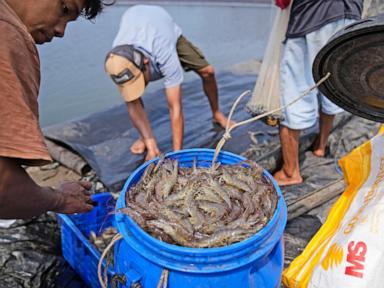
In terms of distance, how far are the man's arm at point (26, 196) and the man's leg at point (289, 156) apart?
77.7 inches

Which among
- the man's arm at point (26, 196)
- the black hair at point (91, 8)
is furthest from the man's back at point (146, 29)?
the man's arm at point (26, 196)

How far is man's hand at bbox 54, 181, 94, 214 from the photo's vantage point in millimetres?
1599

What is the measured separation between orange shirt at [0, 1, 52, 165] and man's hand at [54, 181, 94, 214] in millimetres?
415

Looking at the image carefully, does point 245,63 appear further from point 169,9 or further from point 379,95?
point 169,9

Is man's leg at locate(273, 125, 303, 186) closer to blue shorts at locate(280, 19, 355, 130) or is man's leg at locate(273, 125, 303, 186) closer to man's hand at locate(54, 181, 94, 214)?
blue shorts at locate(280, 19, 355, 130)

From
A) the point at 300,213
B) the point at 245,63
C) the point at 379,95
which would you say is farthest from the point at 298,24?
the point at 245,63

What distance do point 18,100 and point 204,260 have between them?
32.9 inches

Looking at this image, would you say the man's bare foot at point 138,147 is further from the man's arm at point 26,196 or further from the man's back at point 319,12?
the man's arm at point 26,196

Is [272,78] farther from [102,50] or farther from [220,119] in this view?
[102,50]

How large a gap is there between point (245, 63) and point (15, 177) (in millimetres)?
5410

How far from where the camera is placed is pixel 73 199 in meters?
1.68

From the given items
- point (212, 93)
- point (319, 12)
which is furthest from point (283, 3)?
point (212, 93)

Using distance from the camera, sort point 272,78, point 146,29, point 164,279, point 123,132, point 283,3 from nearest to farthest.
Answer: point 164,279 → point 283,3 → point 272,78 → point 146,29 → point 123,132

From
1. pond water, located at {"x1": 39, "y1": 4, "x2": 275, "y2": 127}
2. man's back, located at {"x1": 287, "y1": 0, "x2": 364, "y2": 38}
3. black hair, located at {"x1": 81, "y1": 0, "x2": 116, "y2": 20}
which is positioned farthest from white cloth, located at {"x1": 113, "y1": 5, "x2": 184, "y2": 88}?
black hair, located at {"x1": 81, "y1": 0, "x2": 116, "y2": 20}
